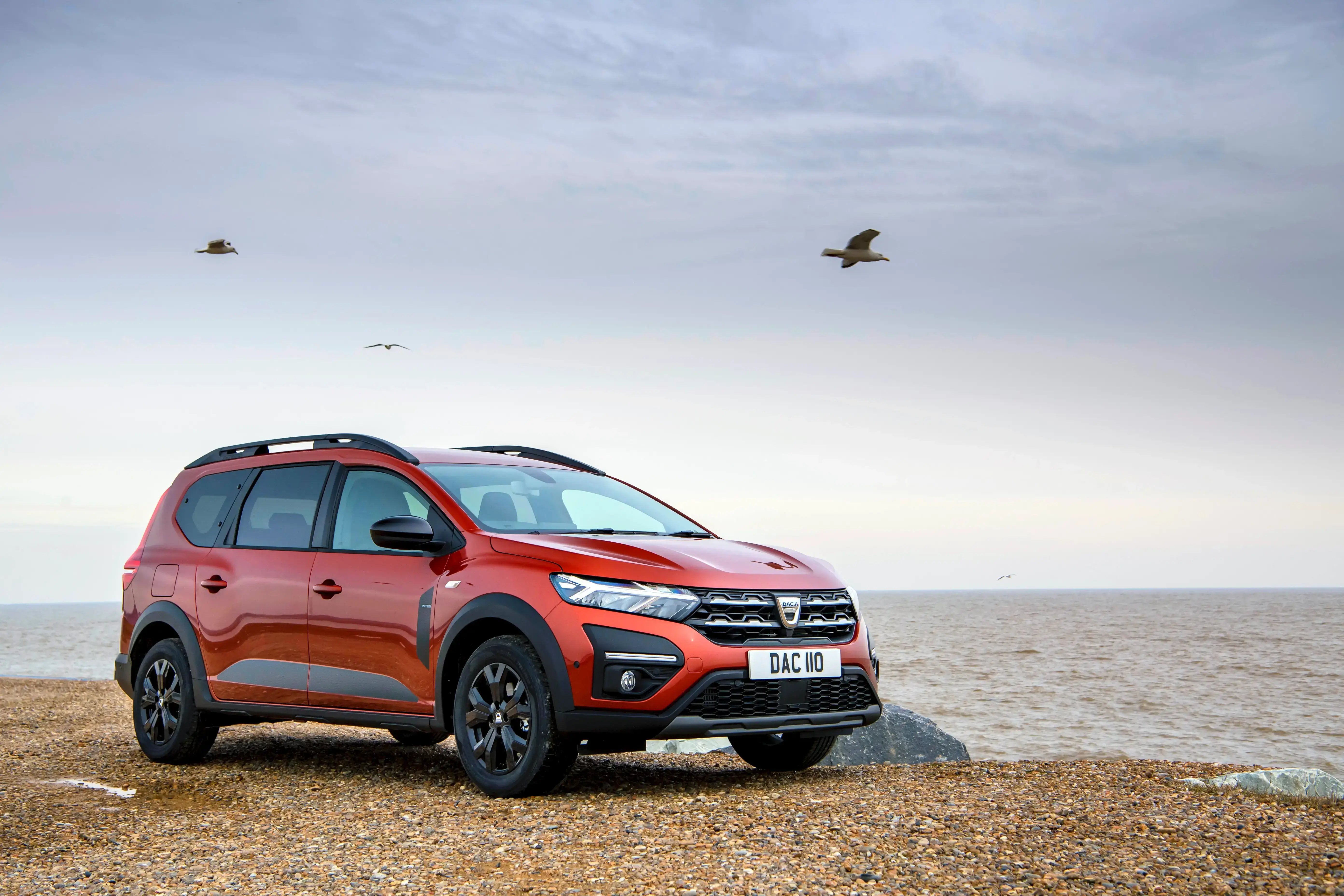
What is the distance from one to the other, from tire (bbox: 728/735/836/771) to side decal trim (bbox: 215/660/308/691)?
249 cm

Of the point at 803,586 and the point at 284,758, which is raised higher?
the point at 803,586

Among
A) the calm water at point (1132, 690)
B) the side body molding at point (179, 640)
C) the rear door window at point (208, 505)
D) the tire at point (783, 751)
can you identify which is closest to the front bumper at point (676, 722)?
the tire at point (783, 751)

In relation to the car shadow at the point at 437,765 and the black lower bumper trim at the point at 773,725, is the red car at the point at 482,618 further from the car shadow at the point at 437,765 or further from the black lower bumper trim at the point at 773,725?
the car shadow at the point at 437,765

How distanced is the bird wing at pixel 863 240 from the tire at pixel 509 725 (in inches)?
300

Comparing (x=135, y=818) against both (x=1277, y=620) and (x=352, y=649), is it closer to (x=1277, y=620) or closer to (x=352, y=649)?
(x=352, y=649)

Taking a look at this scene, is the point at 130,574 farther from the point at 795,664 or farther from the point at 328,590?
the point at 795,664

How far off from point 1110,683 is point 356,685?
26579mm

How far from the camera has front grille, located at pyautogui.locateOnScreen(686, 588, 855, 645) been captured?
551cm

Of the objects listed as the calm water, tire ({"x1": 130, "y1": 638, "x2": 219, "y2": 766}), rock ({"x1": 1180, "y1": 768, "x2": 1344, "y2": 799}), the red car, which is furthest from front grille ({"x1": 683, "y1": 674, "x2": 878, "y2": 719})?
the calm water

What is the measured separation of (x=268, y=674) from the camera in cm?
691

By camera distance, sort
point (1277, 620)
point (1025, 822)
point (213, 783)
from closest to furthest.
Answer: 1. point (1025, 822)
2. point (213, 783)
3. point (1277, 620)

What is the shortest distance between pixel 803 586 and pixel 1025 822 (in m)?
1.51

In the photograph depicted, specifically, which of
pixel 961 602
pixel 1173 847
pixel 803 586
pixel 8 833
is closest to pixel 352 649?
pixel 8 833

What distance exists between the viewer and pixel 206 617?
7371mm
